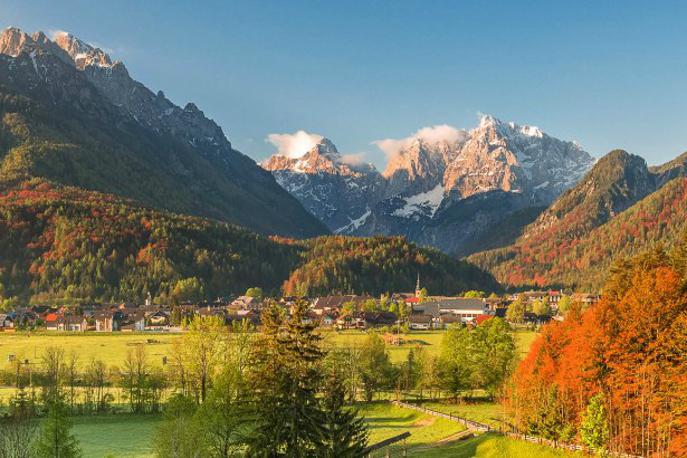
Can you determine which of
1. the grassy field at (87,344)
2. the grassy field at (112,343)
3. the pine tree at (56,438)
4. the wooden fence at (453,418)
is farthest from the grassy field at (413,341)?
the pine tree at (56,438)

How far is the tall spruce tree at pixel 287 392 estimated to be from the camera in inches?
1777

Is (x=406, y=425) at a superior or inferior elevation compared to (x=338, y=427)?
inferior

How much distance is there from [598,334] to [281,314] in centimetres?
3367

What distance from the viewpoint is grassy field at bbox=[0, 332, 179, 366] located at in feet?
416

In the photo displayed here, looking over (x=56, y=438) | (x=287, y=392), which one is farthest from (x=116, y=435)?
(x=287, y=392)

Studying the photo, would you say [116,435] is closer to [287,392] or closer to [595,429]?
[287,392]

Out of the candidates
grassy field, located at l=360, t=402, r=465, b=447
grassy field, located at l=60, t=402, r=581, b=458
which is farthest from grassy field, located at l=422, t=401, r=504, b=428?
grassy field, located at l=360, t=402, r=465, b=447

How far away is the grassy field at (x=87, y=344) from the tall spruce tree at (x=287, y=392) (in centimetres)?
7311

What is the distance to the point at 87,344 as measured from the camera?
14788 cm

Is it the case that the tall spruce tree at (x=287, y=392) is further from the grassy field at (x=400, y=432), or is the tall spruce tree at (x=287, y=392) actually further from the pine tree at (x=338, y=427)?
the grassy field at (x=400, y=432)

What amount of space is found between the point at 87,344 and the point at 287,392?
11596 centimetres

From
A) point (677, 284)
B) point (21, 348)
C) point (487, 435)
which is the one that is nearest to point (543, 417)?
point (487, 435)

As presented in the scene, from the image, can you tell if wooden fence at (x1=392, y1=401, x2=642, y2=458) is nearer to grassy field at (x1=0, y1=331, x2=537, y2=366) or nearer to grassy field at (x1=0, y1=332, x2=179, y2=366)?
grassy field at (x1=0, y1=331, x2=537, y2=366)

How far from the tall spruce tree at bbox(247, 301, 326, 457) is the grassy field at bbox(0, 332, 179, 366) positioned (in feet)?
240
